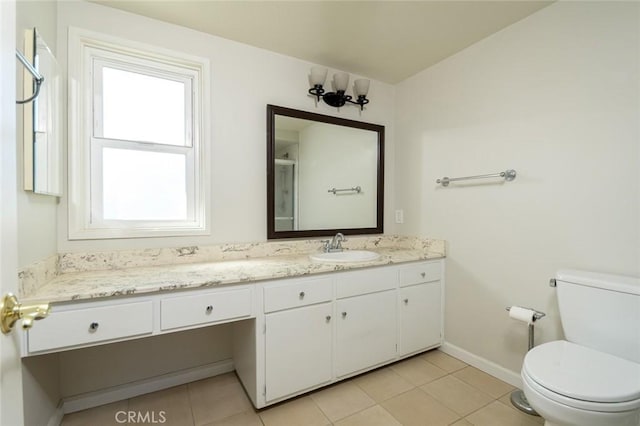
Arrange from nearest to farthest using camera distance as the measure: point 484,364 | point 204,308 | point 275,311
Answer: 1. point 204,308
2. point 275,311
3. point 484,364

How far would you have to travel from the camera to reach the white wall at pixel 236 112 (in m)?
1.84

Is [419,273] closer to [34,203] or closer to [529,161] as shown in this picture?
[529,161]

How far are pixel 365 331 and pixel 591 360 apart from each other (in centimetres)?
111

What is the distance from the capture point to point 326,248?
2260 millimetres

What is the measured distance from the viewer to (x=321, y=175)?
92.4 inches

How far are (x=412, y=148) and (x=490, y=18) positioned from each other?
3.39 feet

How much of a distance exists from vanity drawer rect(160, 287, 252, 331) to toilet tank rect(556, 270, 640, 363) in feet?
5.42

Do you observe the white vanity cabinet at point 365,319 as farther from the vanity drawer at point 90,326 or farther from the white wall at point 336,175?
the vanity drawer at point 90,326

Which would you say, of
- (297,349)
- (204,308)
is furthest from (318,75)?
(297,349)

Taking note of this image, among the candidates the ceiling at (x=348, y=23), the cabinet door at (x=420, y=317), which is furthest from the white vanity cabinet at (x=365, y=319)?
the ceiling at (x=348, y=23)

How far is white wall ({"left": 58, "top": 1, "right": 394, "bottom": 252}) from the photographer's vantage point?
1844 mm

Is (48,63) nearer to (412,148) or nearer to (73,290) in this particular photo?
(73,290)

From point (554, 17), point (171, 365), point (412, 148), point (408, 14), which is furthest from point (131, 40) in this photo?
point (554, 17)

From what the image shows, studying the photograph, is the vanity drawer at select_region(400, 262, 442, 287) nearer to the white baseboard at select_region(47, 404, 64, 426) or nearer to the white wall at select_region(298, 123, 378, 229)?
the white wall at select_region(298, 123, 378, 229)
